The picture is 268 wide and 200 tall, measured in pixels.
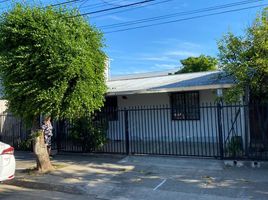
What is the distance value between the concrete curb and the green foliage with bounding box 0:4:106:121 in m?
1.88

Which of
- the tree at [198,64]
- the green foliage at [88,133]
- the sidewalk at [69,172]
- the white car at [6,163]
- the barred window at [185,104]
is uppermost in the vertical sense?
the tree at [198,64]

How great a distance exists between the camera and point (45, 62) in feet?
35.3

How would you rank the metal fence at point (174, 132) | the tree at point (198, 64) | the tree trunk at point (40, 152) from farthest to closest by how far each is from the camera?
1. the tree at point (198, 64)
2. the metal fence at point (174, 132)
3. the tree trunk at point (40, 152)

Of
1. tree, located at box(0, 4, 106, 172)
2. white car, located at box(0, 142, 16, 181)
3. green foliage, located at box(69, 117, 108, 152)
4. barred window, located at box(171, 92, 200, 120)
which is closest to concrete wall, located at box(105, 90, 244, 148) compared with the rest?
barred window, located at box(171, 92, 200, 120)

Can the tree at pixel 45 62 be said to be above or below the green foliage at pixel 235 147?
above

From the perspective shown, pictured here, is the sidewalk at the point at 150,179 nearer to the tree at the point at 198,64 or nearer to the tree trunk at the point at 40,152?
the tree trunk at the point at 40,152

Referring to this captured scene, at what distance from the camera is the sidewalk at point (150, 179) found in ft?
31.1

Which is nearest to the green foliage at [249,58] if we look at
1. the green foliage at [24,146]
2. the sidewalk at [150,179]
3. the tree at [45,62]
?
the sidewalk at [150,179]

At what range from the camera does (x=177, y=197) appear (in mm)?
9211

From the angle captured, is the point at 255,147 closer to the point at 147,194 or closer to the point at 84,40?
the point at 147,194

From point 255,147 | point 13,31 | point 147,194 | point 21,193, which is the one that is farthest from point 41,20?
point 255,147

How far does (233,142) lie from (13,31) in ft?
23.7

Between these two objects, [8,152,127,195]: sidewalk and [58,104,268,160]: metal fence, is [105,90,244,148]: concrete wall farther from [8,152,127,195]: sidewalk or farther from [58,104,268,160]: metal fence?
[8,152,127,195]: sidewalk

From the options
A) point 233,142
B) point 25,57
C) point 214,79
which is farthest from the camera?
point 214,79
